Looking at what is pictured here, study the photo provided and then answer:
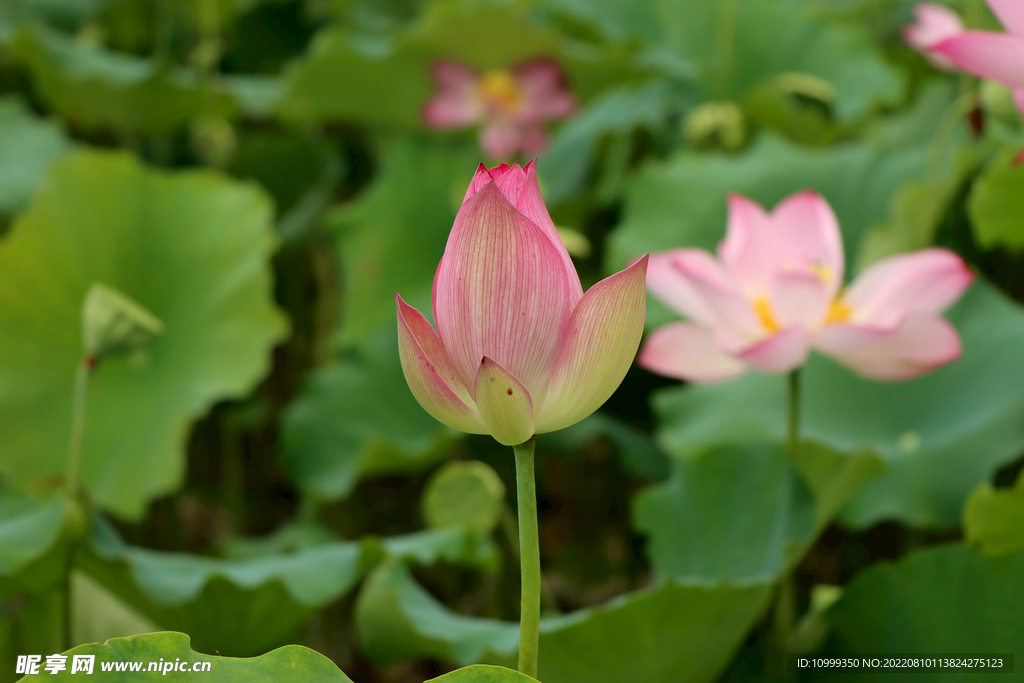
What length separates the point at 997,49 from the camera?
0.40 meters

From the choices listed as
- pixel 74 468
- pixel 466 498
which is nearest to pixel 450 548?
pixel 466 498

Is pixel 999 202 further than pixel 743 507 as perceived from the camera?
No

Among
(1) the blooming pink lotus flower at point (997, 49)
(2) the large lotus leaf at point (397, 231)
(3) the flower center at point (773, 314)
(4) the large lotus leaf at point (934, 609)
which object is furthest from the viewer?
(2) the large lotus leaf at point (397, 231)

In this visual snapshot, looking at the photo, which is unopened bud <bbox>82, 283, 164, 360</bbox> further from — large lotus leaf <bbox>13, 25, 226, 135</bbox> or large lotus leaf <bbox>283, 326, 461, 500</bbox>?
large lotus leaf <bbox>13, 25, 226, 135</bbox>

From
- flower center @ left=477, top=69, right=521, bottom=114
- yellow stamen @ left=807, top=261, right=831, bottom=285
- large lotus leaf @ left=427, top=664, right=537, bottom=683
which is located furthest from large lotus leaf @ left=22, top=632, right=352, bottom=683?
flower center @ left=477, top=69, right=521, bottom=114

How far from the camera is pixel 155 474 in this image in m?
0.90

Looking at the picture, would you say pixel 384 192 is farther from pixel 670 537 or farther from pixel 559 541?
pixel 670 537

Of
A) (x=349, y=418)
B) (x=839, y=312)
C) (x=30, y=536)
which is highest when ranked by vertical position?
(x=839, y=312)

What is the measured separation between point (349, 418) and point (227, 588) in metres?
0.49

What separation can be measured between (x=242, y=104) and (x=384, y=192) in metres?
0.30

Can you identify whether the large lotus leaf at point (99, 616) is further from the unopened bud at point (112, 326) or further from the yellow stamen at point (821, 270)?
the yellow stamen at point (821, 270)

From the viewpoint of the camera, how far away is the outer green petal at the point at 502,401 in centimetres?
29

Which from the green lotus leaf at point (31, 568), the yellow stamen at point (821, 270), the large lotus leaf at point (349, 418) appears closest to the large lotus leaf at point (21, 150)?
the large lotus leaf at point (349, 418)

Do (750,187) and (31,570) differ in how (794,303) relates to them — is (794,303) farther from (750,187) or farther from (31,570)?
(31,570)
